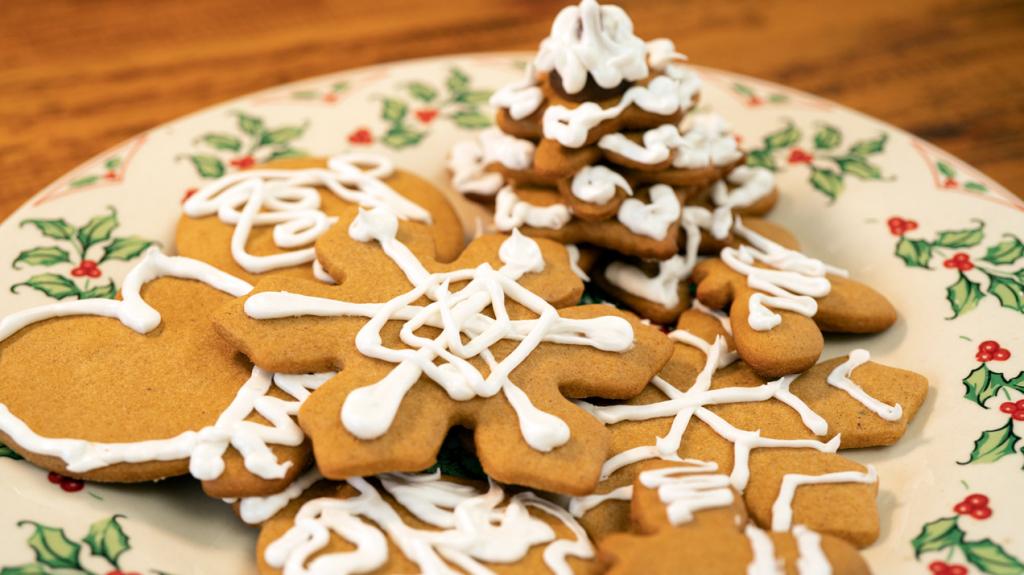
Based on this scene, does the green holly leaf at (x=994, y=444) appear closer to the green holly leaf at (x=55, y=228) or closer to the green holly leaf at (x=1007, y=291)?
the green holly leaf at (x=1007, y=291)

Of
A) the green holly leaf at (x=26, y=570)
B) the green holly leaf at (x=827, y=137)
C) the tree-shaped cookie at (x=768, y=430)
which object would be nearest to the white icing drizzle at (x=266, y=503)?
the green holly leaf at (x=26, y=570)

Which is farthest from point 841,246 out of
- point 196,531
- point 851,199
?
point 196,531

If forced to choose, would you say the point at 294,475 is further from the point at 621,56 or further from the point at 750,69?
the point at 750,69

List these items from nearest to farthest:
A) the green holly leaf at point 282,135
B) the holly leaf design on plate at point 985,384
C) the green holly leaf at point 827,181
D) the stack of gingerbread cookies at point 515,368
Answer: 1. the stack of gingerbread cookies at point 515,368
2. the holly leaf design on plate at point 985,384
3. the green holly leaf at point 827,181
4. the green holly leaf at point 282,135

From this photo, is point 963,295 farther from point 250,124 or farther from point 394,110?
point 250,124

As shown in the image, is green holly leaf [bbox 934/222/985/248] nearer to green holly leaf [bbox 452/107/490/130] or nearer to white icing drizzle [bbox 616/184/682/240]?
white icing drizzle [bbox 616/184/682/240]

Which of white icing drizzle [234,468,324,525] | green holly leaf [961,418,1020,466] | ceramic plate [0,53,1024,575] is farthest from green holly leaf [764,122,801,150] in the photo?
white icing drizzle [234,468,324,525]

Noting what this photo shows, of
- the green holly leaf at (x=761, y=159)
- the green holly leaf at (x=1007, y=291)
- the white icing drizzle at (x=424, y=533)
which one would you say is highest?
the green holly leaf at (x=761, y=159)

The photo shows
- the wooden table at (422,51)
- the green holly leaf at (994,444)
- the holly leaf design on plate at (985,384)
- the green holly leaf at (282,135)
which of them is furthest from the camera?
the wooden table at (422,51)
